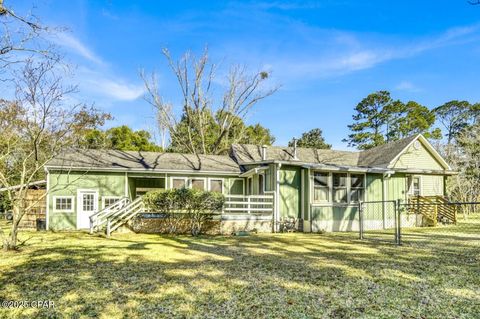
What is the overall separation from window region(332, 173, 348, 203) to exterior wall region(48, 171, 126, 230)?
1004cm

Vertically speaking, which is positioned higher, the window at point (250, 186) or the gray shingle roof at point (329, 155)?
the gray shingle roof at point (329, 155)

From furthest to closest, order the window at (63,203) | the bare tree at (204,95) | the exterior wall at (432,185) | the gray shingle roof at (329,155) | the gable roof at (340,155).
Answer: the bare tree at (204,95) → the gray shingle roof at (329,155) → the gable roof at (340,155) → the exterior wall at (432,185) → the window at (63,203)

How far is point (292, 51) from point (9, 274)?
715 inches

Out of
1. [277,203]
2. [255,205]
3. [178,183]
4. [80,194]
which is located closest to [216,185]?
[178,183]

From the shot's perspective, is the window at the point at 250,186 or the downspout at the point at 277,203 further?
the window at the point at 250,186

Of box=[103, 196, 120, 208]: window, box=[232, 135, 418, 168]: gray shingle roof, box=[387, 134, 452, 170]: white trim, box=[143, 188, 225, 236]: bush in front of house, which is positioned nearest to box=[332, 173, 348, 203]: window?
box=[232, 135, 418, 168]: gray shingle roof

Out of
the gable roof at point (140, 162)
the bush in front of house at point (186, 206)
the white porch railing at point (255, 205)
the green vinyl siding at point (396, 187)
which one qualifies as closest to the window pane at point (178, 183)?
the gable roof at point (140, 162)

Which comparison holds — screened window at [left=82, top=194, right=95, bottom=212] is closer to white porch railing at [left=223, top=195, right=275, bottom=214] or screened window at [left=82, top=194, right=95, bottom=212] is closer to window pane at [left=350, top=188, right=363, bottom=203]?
white porch railing at [left=223, top=195, right=275, bottom=214]

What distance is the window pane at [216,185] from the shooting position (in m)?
17.1

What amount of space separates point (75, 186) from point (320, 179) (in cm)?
1136

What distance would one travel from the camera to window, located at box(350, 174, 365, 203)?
576 inches

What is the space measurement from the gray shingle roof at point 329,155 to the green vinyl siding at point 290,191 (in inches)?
197

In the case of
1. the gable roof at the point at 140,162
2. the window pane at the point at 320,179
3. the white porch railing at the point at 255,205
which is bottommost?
the white porch railing at the point at 255,205

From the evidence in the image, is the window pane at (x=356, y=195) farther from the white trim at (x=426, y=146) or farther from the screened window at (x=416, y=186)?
the screened window at (x=416, y=186)
